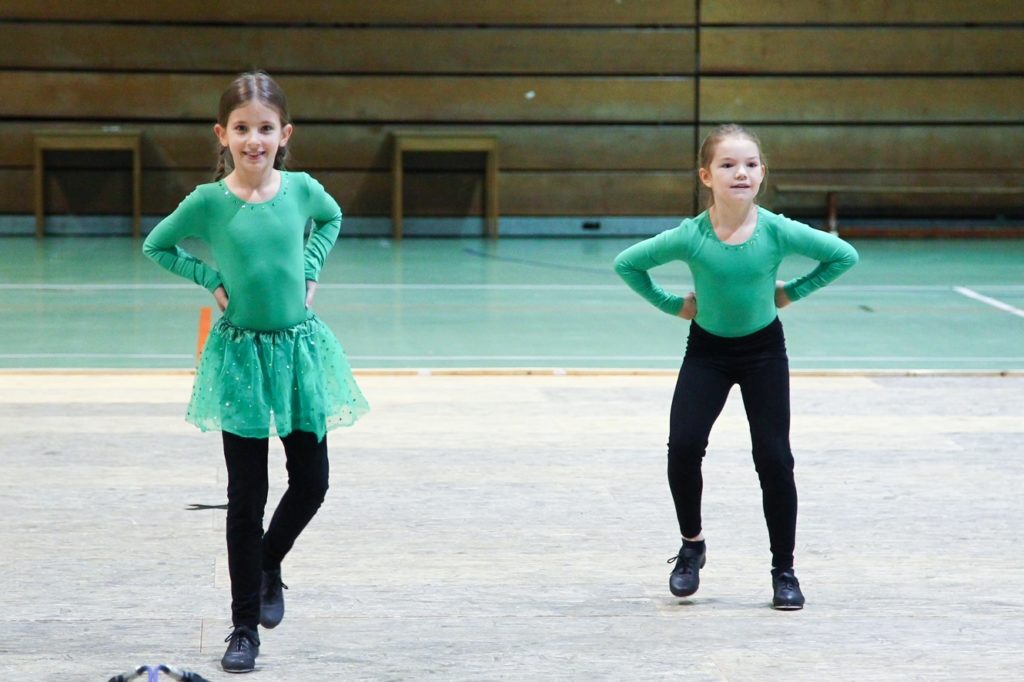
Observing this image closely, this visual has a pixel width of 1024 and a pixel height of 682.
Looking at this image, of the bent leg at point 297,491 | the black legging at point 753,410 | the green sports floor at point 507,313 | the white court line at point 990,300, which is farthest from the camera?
the white court line at point 990,300

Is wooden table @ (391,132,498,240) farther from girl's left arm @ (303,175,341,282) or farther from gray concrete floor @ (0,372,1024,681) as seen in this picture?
girl's left arm @ (303,175,341,282)

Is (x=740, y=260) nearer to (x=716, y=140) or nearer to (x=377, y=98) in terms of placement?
(x=716, y=140)

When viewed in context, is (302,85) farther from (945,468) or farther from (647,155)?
(945,468)

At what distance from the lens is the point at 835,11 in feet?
50.1

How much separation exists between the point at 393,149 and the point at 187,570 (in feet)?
37.5

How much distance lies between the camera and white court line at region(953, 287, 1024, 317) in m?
9.30

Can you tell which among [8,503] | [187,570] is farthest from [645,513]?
[8,503]

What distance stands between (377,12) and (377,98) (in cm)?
86

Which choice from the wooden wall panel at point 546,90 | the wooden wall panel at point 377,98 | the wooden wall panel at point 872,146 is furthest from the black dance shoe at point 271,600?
the wooden wall panel at point 872,146

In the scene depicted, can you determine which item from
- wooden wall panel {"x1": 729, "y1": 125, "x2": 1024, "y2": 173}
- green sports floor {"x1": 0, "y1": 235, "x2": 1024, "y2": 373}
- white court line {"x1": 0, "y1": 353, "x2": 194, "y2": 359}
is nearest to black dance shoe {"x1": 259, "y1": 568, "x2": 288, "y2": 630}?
green sports floor {"x1": 0, "y1": 235, "x2": 1024, "y2": 373}

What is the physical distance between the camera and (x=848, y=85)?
50.5ft

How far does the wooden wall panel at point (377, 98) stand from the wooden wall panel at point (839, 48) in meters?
0.53

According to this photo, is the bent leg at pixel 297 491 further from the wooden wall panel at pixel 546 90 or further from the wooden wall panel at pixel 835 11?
the wooden wall panel at pixel 835 11

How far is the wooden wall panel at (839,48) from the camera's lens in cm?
1530
